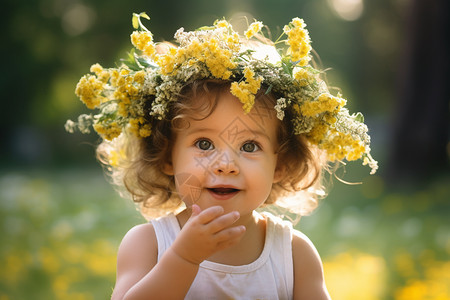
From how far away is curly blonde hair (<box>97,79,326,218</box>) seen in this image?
88.8 inches

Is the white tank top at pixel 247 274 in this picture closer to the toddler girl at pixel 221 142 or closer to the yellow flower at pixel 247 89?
the toddler girl at pixel 221 142

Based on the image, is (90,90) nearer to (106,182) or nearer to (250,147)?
(250,147)

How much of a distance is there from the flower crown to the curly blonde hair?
0.17 ft

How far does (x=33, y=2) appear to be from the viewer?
1337cm

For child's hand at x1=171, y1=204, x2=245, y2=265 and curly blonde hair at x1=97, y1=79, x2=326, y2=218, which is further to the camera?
curly blonde hair at x1=97, y1=79, x2=326, y2=218

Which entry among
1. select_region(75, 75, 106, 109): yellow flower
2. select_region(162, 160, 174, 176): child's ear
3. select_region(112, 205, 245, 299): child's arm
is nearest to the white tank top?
select_region(162, 160, 174, 176): child's ear

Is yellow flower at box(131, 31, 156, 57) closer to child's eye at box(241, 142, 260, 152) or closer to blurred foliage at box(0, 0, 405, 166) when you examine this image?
child's eye at box(241, 142, 260, 152)

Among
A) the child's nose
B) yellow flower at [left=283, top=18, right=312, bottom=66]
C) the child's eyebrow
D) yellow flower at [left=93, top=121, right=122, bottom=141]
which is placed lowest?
the child's nose

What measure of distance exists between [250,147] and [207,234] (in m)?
0.48

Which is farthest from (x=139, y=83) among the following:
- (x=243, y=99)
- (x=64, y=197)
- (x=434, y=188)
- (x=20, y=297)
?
(x=434, y=188)

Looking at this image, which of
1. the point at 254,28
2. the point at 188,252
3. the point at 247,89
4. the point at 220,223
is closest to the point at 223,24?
the point at 254,28

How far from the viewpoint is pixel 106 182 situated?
363 inches

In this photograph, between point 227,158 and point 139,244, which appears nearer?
point 227,158

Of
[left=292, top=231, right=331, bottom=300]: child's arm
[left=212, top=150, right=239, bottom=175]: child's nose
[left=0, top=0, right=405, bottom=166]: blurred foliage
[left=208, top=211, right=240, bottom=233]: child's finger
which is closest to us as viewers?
[left=208, top=211, right=240, bottom=233]: child's finger
